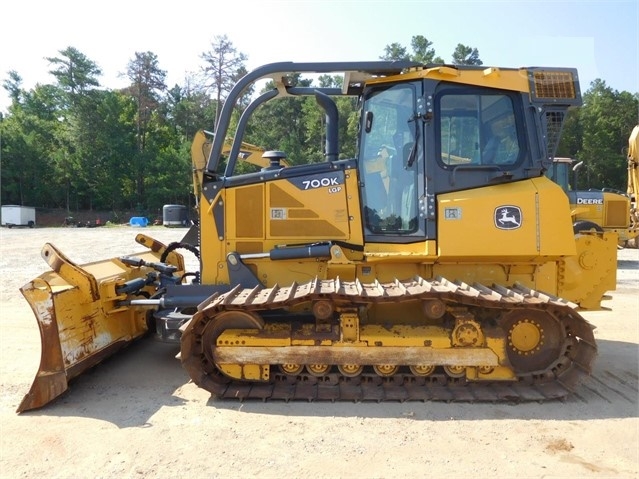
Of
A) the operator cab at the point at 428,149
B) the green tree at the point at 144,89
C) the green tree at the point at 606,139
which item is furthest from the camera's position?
the green tree at the point at 144,89

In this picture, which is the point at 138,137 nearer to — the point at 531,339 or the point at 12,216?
the point at 12,216

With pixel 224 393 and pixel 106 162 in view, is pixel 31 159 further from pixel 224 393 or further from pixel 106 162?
pixel 224 393

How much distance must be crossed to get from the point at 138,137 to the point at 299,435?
2135 inches

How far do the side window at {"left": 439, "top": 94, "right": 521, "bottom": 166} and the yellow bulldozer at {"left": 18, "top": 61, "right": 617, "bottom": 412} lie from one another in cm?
1

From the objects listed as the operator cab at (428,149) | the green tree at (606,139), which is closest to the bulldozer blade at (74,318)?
the operator cab at (428,149)

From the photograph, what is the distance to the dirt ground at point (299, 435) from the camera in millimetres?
3357

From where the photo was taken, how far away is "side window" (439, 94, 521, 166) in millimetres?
4871

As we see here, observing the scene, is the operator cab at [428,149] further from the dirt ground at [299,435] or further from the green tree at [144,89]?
the green tree at [144,89]

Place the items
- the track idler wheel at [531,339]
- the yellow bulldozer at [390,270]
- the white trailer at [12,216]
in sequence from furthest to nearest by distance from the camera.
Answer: the white trailer at [12,216] < the track idler wheel at [531,339] < the yellow bulldozer at [390,270]

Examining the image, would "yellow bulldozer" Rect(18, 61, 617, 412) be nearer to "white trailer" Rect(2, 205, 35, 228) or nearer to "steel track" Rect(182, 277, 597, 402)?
"steel track" Rect(182, 277, 597, 402)

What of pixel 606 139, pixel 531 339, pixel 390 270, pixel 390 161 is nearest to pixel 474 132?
pixel 390 161

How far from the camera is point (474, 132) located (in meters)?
4.91

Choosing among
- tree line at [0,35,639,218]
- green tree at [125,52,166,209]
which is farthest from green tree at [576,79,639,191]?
green tree at [125,52,166,209]

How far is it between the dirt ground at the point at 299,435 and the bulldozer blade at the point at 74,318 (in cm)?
25
